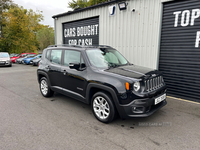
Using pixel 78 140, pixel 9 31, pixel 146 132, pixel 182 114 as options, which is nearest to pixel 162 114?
pixel 182 114

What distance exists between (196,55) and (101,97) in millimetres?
3956

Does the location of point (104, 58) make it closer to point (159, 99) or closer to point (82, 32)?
point (159, 99)

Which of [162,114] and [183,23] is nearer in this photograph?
[162,114]

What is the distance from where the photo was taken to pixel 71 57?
436cm

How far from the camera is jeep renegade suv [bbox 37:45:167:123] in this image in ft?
10.4

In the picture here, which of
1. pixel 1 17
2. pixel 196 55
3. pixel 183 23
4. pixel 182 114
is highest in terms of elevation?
pixel 1 17

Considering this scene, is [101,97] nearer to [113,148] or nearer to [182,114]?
[113,148]

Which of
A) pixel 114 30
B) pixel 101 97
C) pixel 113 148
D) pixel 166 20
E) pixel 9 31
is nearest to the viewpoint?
pixel 113 148

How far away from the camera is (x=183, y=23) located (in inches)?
216

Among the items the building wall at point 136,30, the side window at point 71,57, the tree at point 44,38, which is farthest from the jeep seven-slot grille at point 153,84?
the tree at point 44,38

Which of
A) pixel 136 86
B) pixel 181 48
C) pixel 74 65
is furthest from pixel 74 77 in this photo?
pixel 181 48

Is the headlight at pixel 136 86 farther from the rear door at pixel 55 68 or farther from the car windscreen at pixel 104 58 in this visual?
the rear door at pixel 55 68

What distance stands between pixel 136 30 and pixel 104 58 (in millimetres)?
3453

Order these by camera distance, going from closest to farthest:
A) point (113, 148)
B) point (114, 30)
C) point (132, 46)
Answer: point (113, 148) → point (132, 46) → point (114, 30)
